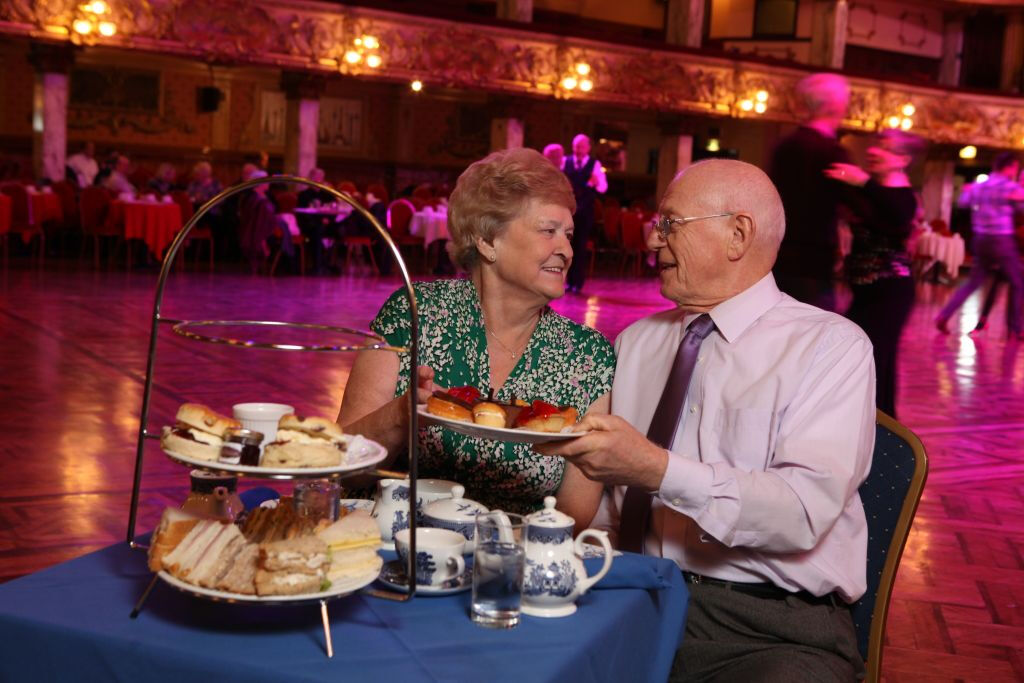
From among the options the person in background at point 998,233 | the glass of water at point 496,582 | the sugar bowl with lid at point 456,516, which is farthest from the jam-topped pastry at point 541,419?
the person in background at point 998,233

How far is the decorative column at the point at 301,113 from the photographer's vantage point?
1540 cm

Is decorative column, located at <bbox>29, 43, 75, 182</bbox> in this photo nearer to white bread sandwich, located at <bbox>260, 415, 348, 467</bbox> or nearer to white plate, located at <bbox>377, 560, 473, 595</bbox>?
white plate, located at <bbox>377, 560, 473, 595</bbox>

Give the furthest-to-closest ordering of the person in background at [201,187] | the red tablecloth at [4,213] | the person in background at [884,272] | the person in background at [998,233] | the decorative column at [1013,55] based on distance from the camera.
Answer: the decorative column at [1013,55]
the person in background at [201,187]
the red tablecloth at [4,213]
the person in background at [998,233]
the person in background at [884,272]

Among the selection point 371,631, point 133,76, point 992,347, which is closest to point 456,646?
point 371,631

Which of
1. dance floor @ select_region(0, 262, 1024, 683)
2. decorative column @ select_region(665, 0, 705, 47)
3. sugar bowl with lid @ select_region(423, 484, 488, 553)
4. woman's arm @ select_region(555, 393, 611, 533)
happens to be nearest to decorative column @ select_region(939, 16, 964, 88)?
decorative column @ select_region(665, 0, 705, 47)

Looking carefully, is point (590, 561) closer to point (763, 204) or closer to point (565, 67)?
point (763, 204)

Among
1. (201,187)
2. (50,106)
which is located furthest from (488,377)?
(50,106)

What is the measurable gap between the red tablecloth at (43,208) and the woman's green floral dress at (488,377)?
414 inches

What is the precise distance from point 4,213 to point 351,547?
1096 cm

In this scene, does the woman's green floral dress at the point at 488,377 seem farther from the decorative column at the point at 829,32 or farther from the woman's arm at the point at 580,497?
the decorative column at the point at 829,32

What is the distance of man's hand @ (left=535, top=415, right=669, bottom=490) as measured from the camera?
1.67 metres

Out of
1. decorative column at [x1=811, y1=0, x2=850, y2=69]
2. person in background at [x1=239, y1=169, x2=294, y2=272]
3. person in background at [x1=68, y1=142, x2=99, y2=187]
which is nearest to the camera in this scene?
person in background at [x1=239, y1=169, x2=294, y2=272]

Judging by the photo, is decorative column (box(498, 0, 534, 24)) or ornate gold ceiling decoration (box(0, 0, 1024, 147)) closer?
ornate gold ceiling decoration (box(0, 0, 1024, 147))

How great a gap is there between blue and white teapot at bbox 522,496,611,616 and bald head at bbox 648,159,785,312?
0.86 meters
